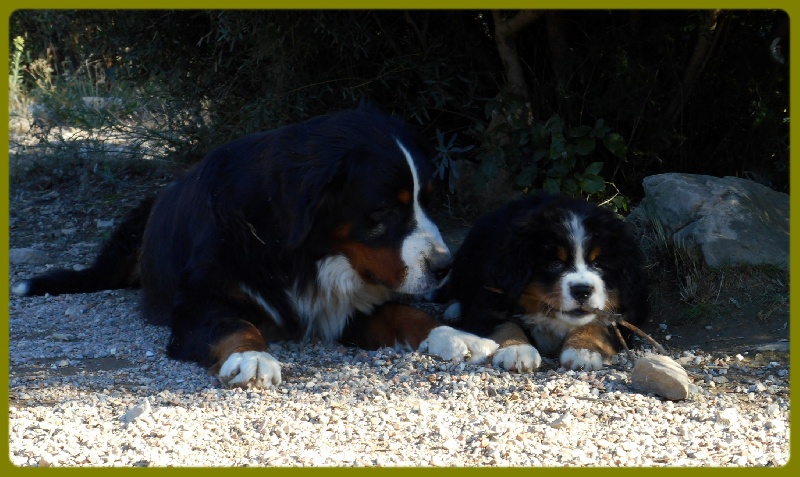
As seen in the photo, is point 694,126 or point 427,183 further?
point 694,126

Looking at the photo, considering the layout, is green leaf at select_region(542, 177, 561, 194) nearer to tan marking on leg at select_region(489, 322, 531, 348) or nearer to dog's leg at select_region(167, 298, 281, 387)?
tan marking on leg at select_region(489, 322, 531, 348)

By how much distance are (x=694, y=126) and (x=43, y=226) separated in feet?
15.8

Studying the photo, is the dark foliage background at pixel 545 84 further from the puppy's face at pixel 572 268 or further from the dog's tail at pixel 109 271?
the puppy's face at pixel 572 268

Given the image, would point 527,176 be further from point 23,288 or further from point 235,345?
point 23,288

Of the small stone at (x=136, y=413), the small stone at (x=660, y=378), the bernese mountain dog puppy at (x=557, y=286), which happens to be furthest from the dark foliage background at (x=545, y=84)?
the small stone at (x=136, y=413)

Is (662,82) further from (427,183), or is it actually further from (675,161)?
(427,183)

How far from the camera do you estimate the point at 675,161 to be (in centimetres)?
644

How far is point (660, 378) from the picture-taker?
3.60m

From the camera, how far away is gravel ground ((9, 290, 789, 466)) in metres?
3.00

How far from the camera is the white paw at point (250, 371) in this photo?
147 inches

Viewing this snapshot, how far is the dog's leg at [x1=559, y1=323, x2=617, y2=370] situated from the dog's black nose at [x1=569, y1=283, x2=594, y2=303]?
0.18m

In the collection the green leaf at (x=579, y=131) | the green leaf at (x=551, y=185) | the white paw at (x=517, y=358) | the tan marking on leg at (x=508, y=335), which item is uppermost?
the green leaf at (x=579, y=131)

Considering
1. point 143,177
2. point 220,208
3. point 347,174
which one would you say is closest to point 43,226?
point 143,177

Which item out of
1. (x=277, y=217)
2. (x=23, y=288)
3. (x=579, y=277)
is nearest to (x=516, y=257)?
(x=579, y=277)
